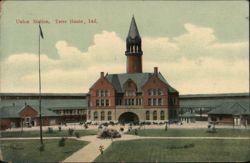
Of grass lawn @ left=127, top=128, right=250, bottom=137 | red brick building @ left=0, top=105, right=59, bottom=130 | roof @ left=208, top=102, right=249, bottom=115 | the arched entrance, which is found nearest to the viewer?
roof @ left=208, top=102, right=249, bottom=115

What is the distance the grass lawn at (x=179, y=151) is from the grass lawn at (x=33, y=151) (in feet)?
5.91

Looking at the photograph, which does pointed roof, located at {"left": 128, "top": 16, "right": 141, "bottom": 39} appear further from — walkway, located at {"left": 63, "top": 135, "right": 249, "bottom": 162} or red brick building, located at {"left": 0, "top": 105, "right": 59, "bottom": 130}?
red brick building, located at {"left": 0, "top": 105, "right": 59, "bottom": 130}

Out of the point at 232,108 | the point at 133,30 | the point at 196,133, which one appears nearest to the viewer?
the point at 133,30

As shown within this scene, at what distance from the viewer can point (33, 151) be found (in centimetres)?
→ 1883

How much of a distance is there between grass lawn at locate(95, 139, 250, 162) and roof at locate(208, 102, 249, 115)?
67.8 inches

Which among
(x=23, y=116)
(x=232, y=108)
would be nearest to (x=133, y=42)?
(x=232, y=108)

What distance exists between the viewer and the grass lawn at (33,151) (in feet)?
59.0

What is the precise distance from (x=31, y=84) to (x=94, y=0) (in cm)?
502

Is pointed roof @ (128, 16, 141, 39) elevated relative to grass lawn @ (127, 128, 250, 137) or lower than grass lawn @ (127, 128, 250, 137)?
elevated

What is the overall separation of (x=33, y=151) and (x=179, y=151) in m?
6.50

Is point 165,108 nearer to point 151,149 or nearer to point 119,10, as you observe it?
point 151,149

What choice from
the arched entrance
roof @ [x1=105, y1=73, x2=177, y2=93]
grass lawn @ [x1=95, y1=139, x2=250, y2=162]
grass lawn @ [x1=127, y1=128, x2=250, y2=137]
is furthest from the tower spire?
the arched entrance

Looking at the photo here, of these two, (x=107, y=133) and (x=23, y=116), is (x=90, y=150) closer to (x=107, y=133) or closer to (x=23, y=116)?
(x=107, y=133)

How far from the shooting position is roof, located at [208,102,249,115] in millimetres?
20947
